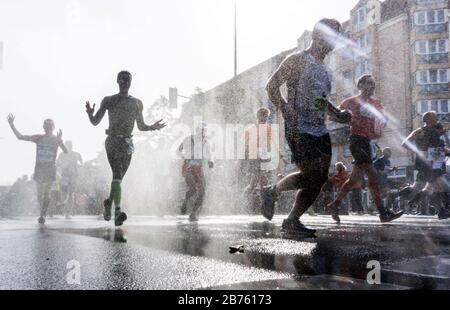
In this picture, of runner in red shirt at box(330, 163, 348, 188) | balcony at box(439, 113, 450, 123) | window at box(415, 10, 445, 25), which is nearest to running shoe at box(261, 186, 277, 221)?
runner in red shirt at box(330, 163, 348, 188)

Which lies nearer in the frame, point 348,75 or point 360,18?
point 360,18

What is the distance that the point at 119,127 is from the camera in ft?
22.4

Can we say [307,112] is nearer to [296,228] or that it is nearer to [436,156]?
[296,228]

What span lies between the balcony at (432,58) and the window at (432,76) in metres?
0.65

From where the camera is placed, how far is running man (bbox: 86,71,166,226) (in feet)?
21.8

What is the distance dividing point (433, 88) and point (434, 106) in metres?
1.35

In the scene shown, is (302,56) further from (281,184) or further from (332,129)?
(332,129)

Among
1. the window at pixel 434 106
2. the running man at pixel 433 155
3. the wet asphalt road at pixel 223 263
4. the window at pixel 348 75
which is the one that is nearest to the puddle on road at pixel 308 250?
the wet asphalt road at pixel 223 263

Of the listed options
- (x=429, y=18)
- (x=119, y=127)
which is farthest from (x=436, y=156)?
(x=429, y=18)

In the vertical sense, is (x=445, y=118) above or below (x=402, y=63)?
below

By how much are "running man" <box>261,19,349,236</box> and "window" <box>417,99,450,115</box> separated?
32315 mm

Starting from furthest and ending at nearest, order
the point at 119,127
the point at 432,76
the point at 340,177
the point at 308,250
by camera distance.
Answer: the point at 432,76 < the point at 340,177 < the point at 119,127 < the point at 308,250
